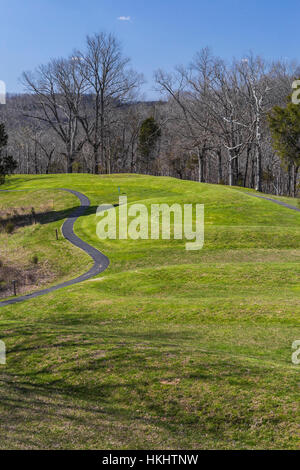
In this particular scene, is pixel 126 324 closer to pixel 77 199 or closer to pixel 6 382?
pixel 6 382

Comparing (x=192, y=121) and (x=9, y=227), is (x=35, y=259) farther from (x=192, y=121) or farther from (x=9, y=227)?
(x=192, y=121)

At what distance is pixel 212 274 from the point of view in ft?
83.7

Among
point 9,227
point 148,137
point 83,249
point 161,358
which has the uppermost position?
point 148,137

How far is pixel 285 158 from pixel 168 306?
4449 cm

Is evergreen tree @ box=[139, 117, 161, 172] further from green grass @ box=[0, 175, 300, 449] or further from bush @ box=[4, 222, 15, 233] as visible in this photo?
green grass @ box=[0, 175, 300, 449]

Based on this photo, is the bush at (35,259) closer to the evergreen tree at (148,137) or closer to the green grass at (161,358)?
the green grass at (161,358)

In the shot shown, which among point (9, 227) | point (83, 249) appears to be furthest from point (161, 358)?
point (9, 227)

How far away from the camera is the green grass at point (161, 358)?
886cm

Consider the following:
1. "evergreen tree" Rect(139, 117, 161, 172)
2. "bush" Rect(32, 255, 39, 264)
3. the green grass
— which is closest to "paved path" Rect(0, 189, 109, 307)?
the green grass

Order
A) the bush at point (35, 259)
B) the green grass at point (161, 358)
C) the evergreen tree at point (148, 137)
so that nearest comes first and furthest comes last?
the green grass at point (161, 358)
the bush at point (35, 259)
the evergreen tree at point (148, 137)

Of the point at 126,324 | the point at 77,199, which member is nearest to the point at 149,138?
the point at 77,199

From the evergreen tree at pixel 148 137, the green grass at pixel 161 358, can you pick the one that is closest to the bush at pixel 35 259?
the green grass at pixel 161 358

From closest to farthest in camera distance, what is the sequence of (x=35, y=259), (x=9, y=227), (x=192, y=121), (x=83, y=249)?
(x=83, y=249), (x=35, y=259), (x=9, y=227), (x=192, y=121)

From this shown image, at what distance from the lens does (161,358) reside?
1238 centimetres
